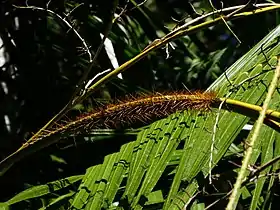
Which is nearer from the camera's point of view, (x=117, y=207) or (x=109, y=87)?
(x=117, y=207)

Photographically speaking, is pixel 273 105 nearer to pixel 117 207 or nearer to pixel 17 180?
pixel 117 207

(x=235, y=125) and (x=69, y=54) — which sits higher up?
(x=69, y=54)

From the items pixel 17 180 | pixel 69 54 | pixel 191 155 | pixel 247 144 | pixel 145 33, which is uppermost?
pixel 145 33

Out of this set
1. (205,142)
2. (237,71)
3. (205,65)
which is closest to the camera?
(205,142)

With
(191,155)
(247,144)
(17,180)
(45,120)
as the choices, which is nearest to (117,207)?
(191,155)

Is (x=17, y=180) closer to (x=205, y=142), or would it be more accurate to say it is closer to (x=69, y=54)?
(x=69, y=54)

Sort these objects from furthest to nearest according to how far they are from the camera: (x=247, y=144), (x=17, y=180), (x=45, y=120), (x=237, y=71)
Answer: (x=45, y=120)
(x=17, y=180)
(x=237, y=71)
(x=247, y=144)

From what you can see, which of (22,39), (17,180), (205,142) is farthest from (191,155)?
(22,39)

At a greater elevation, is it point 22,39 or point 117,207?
point 22,39

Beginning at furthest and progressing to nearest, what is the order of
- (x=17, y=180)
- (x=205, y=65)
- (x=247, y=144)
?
(x=205, y=65)
(x=17, y=180)
(x=247, y=144)
